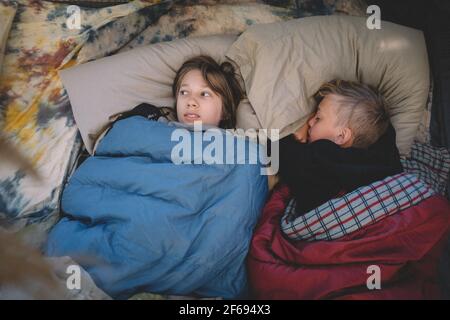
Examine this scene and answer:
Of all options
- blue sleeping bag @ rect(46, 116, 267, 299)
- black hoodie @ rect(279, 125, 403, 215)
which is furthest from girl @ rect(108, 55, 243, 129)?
black hoodie @ rect(279, 125, 403, 215)

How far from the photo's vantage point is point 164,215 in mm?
975

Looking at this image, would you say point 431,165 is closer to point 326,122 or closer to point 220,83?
point 326,122

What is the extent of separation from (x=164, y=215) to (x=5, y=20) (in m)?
0.85

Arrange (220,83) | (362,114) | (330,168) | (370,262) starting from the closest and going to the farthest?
(370,262), (330,168), (362,114), (220,83)

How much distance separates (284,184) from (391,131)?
0.37 metres

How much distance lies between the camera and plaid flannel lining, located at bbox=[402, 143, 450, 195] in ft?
3.92

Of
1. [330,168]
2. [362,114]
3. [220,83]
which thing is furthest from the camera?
[220,83]

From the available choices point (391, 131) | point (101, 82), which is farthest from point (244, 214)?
point (101, 82)

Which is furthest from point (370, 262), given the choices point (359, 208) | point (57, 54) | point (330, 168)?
point (57, 54)

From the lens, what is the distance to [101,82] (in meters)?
1.33

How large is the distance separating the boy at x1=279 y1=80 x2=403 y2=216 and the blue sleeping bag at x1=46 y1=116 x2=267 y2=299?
0.12m

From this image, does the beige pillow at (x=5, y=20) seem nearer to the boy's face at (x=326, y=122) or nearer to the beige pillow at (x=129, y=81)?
the beige pillow at (x=129, y=81)

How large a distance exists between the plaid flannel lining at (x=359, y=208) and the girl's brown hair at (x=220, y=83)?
46cm

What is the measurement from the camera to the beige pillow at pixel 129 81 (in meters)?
1.29
